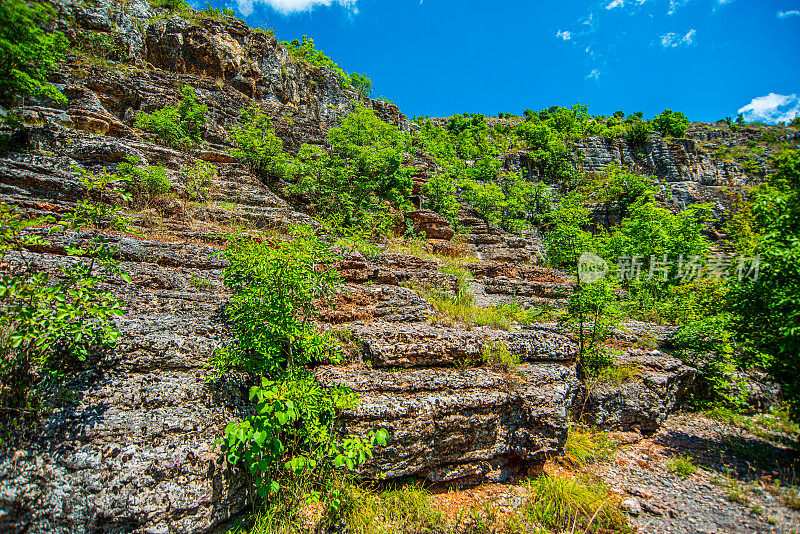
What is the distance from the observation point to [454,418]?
194 inches

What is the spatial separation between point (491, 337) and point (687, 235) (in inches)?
549

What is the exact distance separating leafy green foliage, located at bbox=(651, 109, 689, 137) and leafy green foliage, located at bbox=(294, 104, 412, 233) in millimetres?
53049

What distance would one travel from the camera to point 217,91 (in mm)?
20031

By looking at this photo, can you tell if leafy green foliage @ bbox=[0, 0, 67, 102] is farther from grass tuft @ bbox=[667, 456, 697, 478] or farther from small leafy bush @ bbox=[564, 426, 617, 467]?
grass tuft @ bbox=[667, 456, 697, 478]

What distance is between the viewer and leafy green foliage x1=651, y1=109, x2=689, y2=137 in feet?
163

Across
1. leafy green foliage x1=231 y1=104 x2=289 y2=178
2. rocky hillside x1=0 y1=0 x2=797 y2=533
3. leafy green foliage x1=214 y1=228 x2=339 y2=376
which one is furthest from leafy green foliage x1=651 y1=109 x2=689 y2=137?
leafy green foliage x1=214 y1=228 x2=339 y2=376

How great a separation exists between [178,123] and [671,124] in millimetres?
66949

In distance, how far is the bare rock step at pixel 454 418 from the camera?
4.57 metres

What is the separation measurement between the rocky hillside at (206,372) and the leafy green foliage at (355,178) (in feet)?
13.1

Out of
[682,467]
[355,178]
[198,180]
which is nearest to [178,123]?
[198,180]

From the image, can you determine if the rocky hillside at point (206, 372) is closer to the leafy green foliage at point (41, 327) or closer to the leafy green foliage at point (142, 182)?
the leafy green foliage at point (41, 327)

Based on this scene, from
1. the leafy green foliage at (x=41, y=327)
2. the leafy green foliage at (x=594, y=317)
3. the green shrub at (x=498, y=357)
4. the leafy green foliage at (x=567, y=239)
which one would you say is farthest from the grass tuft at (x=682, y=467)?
the leafy green foliage at (x=41, y=327)

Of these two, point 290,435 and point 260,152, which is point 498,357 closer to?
point 290,435

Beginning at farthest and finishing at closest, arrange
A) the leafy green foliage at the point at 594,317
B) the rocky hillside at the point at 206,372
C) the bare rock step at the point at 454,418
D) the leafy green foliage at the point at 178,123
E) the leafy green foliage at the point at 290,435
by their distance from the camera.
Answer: the leafy green foliage at the point at 178,123, the leafy green foliage at the point at 594,317, the bare rock step at the point at 454,418, the leafy green foliage at the point at 290,435, the rocky hillside at the point at 206,372
